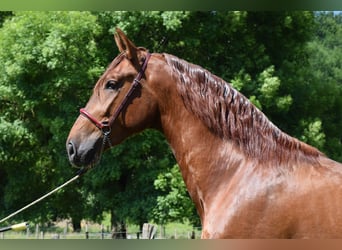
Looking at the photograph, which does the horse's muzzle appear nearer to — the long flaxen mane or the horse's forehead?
the horse's forehead

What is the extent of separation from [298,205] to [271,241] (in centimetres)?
118

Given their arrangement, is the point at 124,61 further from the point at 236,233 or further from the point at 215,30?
the point at 215,30

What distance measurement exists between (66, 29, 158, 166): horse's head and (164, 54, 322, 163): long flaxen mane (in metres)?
0.18

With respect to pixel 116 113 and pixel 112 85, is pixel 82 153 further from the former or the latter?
pixel 112 85

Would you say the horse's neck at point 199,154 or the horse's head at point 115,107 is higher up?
the horse's head at point 115,107

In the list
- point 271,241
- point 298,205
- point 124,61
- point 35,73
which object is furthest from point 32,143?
point 271,241

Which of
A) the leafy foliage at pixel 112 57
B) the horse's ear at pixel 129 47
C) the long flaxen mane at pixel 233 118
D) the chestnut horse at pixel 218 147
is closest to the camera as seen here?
the chestnut horse at pixel 218 147

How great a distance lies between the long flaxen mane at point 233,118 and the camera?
2.40m

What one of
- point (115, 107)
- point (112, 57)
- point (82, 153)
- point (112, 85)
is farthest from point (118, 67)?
point (112, 57)

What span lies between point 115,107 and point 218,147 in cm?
62

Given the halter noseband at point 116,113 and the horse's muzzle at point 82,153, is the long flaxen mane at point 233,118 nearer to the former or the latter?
the halter noseband at point 116,113

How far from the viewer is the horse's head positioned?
265 cm

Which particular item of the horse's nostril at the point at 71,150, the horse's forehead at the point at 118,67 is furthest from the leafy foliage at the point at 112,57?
the horse's nostril at the point at 71,150

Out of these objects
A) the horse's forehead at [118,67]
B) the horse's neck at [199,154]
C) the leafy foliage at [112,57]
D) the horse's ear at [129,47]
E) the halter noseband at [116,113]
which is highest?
the leafy foliage at [112,57]
